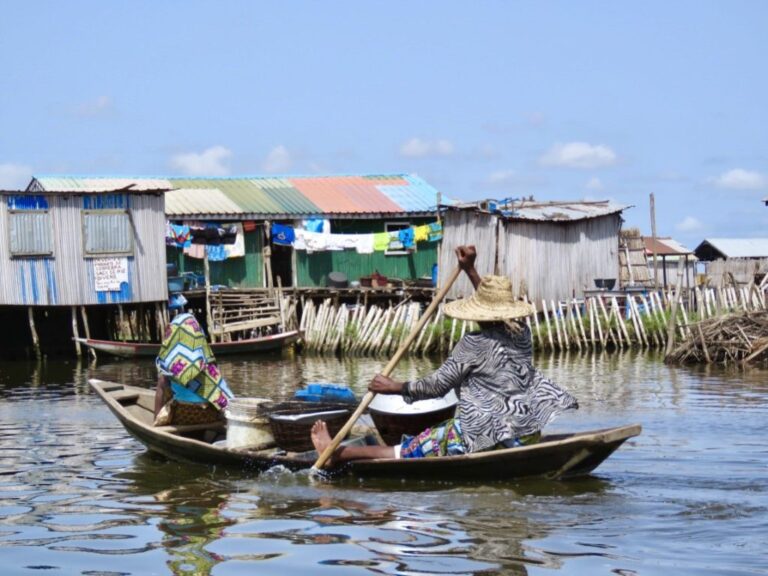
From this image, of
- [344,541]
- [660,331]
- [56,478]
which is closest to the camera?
[344,541]

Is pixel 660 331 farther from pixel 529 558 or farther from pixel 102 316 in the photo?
pixel 529 558

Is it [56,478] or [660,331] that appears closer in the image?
[56,478]

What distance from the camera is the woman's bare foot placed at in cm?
898

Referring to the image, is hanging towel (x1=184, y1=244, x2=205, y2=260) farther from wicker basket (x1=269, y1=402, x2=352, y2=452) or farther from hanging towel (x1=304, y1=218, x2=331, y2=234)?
wicker basket (x1=269, y1=402, x2=352, y2=452)

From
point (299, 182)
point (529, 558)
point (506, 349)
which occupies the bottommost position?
point (529, 558)

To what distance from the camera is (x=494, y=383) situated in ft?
27.0

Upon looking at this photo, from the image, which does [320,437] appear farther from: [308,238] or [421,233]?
[421,233]

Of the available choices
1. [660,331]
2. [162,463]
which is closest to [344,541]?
[162,463]

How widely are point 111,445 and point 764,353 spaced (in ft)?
37.7

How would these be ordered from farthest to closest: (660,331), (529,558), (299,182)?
(299,182) < (660,331) < (529,558)

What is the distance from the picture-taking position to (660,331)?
23.9m

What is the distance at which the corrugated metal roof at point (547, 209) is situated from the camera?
25.5 metres

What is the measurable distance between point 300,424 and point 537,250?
17.4 metres

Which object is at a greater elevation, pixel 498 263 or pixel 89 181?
pixel 89 181
